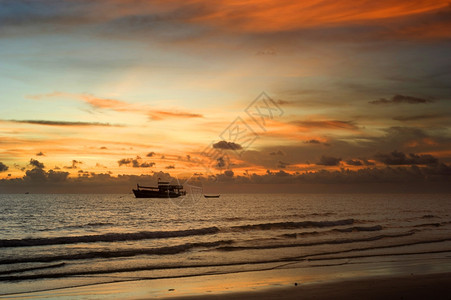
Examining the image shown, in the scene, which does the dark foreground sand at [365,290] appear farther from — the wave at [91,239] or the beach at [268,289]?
the wave at [91,239]

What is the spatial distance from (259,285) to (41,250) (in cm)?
1845

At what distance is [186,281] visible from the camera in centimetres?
1772

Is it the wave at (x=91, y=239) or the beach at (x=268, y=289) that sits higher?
the beach at (x=268, y=289)

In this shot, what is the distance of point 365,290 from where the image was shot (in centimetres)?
1500

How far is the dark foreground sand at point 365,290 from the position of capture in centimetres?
1412

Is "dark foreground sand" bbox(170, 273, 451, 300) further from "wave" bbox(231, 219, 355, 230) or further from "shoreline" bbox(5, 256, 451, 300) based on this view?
"wave" bbox(231, 219, 355, 230)

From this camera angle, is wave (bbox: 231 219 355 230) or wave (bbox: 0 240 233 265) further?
wave (bbox: 231 219 355 230)

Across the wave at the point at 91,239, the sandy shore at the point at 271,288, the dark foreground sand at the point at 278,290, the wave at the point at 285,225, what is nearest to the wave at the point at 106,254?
the wave at the point at 91,239

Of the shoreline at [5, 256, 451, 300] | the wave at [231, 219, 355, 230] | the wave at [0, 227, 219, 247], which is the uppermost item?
the shoreline at [5, 256, 451, 300]

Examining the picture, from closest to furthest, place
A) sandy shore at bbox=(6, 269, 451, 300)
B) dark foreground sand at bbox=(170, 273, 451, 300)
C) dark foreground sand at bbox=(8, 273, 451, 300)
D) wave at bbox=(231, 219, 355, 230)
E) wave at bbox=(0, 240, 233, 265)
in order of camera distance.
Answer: dark foreground sand at bbox=(170, 273, 451, 300) < dark foreground sand at bbox=(8, 273, 451, 300) < sandy shore at bbox=(6, 269, 451, 300) < wave at bbox=(0, 240, 233, 265) < wave at bbox=(231, 219, 355, 230)

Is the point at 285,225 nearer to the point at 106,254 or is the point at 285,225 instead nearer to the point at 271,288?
the point at 106,254

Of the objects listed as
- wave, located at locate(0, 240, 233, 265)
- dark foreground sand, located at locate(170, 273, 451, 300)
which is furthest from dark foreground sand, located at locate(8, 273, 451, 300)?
wave, located at locate(0, 240, 233, 265)

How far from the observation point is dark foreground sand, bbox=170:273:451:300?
46.3ft

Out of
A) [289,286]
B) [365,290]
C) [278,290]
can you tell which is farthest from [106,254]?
[365,290]
